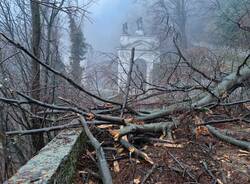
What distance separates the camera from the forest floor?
8.85 ft

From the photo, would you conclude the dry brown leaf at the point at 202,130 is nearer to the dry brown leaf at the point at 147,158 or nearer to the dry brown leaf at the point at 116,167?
the dry brown leaf at the point at 147,158

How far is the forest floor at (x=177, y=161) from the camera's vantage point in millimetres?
2697

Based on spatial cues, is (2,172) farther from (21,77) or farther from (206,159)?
(206,159)

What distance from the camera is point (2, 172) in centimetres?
518

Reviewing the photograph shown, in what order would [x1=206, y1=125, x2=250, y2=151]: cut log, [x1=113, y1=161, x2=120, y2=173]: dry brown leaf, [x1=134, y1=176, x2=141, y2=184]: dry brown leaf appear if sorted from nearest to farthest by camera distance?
[x1=134, y1=176, x2=141, y2=184]: dry brown leaf
[x1=113, y1=161, x2=120, y2=173]: dry brown leaf
[x1=206, y1=125, x2=250, y2=151]: cut log

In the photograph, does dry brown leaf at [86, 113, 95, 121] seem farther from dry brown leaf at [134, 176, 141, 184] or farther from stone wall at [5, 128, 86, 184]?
dry brown leaf at [134, 176, 141, 184]

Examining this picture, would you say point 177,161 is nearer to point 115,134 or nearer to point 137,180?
point 137,180

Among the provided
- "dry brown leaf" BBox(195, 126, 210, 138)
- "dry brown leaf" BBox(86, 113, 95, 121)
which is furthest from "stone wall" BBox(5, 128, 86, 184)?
"dry brown leaf" BBox(195, 126, 210, 138)

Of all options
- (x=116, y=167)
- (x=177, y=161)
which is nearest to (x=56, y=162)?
(x=116, y=167)

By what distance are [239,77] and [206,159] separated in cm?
252

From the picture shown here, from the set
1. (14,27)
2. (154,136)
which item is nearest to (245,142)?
(154,136)

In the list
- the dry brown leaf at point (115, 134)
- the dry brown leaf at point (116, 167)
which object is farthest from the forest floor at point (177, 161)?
the dry brown leaf at point (115, 134)

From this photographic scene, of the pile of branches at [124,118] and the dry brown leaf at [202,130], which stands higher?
the pile of branches at [124,118]

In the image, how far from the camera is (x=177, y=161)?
9.43 feet
